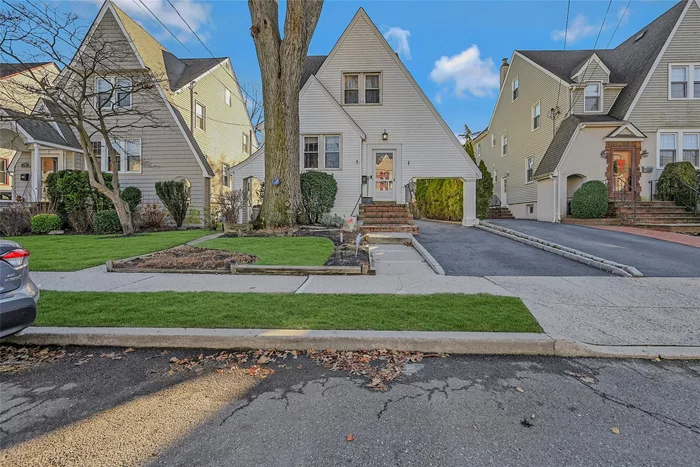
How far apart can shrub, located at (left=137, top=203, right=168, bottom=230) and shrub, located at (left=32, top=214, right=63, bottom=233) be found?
8.95 feet

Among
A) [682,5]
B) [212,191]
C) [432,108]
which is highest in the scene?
[682,5]

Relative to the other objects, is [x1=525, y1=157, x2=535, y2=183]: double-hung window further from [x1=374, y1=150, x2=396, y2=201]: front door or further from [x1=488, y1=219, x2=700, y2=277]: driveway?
[x1=374, y1=150, x2=396, y2=201]: front door

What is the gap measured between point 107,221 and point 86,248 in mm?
3966

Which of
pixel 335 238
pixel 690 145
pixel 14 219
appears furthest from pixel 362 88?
pixel 690 145

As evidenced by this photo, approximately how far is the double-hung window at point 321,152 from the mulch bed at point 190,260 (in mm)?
7607

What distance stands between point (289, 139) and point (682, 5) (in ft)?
67.4

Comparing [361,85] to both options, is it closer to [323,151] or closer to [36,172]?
[323,151]

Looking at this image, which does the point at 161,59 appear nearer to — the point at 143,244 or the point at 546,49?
the point at 143,244

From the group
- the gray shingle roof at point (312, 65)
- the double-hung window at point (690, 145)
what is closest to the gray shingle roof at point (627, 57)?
the double-hung window at point (690, 145)

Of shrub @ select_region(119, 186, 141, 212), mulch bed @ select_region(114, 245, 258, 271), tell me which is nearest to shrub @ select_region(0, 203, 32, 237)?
shrub @ select_region(119, 186, 141, 212)

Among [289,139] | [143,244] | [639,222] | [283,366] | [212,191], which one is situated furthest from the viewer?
[212,191]

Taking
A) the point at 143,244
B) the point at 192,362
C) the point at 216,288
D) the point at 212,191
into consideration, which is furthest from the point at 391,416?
the point at 212,191

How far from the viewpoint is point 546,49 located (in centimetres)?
2236

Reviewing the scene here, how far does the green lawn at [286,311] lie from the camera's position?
396cm
